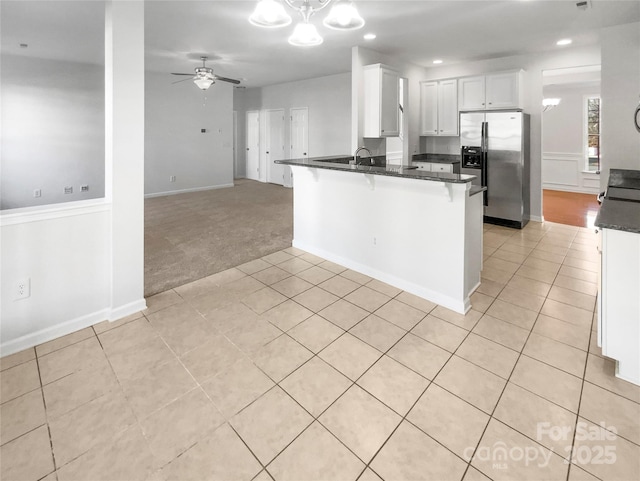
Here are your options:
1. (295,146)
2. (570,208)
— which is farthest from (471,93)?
(295,146)

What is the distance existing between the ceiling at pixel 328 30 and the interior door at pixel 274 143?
3.10m

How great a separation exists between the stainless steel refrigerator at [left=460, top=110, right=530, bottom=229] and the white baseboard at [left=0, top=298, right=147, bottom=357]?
206 inches

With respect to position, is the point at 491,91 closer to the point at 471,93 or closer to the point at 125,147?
the point at 471,93

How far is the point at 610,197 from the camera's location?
2.92m

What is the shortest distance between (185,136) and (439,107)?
19.2ft

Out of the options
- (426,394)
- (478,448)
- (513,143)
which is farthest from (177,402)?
(513,143)

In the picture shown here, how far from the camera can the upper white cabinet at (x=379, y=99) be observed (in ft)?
16.2

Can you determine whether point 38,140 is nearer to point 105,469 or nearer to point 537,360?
point 105,469

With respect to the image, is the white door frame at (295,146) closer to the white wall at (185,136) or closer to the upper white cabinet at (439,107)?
the white wall at (185,136)

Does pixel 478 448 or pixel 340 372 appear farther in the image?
pixel 340 372

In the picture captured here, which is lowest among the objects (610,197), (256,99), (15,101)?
(610,197)

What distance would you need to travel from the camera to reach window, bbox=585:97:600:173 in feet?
25.6

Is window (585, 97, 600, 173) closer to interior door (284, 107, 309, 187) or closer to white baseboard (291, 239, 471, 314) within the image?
interior door (284, 107, 309, 187)

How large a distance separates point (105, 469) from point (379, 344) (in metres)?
1.66
